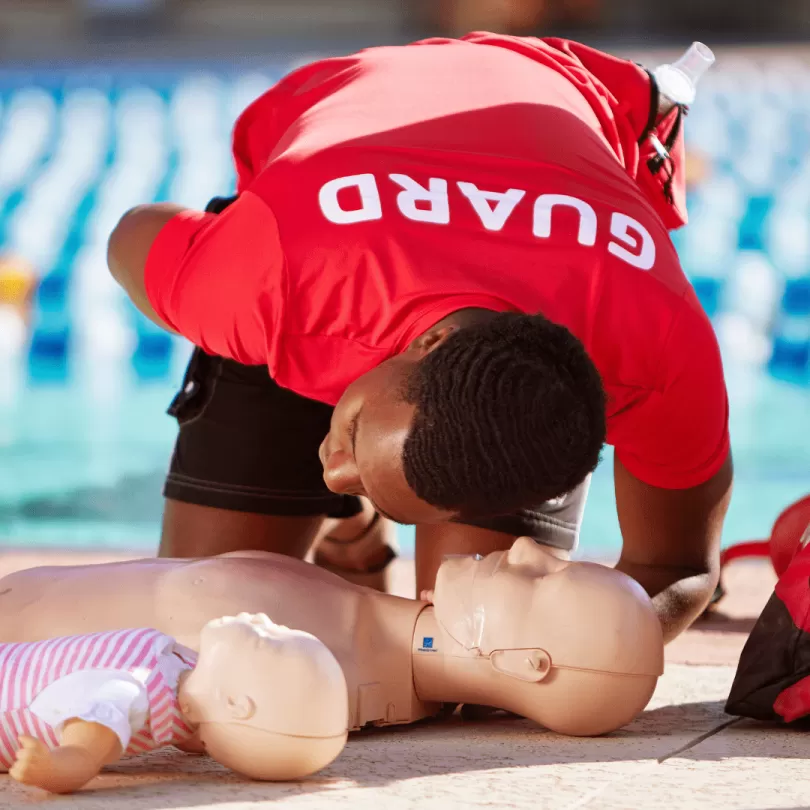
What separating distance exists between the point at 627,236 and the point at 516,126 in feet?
0.86

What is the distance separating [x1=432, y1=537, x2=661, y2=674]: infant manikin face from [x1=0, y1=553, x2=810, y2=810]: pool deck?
13 cm

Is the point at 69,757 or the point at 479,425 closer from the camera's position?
the point at 69,757

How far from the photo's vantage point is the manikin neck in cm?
163

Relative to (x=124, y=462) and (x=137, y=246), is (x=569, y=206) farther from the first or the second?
(x=124, y=462)

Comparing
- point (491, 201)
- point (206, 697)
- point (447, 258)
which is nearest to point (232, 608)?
point (206, 697)

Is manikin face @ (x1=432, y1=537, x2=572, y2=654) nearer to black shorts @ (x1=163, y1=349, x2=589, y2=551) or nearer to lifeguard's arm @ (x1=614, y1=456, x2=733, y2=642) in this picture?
lifeguard's arm @ (x1=614, y1=456, x2=733, y2=642)

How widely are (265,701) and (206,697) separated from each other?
70 millimetres

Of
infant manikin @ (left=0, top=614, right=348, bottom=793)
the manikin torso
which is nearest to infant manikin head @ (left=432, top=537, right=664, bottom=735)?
the manikin torso

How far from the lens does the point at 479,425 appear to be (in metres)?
1.51

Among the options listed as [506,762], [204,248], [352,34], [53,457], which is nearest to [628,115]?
[204,248]

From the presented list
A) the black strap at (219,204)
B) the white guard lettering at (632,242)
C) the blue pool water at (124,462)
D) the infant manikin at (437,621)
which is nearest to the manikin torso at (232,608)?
the infant manikin at (437,621)

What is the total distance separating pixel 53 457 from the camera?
5.38m

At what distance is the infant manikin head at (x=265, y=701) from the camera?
1349 mm

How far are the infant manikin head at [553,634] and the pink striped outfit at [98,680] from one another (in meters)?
0.37
